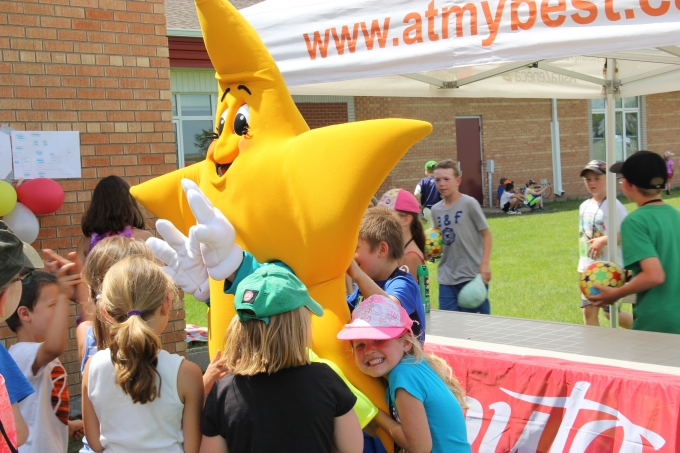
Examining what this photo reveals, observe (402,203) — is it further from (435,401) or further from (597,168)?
(597,168)

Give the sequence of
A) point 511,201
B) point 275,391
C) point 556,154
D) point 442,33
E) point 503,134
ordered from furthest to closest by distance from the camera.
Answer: point 556,154 < point 503,134 < point 511,201 < point 442,33 < point 275,391

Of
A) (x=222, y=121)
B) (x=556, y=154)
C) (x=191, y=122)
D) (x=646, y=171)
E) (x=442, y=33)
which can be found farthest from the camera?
(x=556, y=154)

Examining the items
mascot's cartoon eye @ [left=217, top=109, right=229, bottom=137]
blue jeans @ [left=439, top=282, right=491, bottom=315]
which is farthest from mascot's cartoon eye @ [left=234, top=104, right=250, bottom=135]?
blue jeans @ [left=439, top=282, right=491, bottom=315]

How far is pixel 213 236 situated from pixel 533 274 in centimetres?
931

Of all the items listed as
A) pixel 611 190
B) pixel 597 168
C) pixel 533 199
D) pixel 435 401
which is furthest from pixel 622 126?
pixel 435 401

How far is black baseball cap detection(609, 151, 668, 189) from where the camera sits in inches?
150

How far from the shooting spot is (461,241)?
5.81 m

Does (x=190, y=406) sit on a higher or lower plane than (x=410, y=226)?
lower

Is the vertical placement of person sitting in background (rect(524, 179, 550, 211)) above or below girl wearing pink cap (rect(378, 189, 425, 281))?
below

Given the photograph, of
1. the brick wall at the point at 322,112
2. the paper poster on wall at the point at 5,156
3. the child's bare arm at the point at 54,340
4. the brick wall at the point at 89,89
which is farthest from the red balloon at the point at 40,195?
the brick wall at the point at 322,112

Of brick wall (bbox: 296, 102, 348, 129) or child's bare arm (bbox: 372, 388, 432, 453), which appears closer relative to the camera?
child's bare arm (bbox: 372, 388, 432, 453)

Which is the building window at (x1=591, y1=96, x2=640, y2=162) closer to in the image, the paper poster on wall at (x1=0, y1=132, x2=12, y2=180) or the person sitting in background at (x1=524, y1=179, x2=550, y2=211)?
the person sitting in background at (x1=524, y1=179, x2=550, y2=211)

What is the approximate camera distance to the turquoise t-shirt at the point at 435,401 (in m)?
2.49

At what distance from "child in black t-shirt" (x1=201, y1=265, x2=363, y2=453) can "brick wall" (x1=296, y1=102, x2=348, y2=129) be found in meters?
17.1
